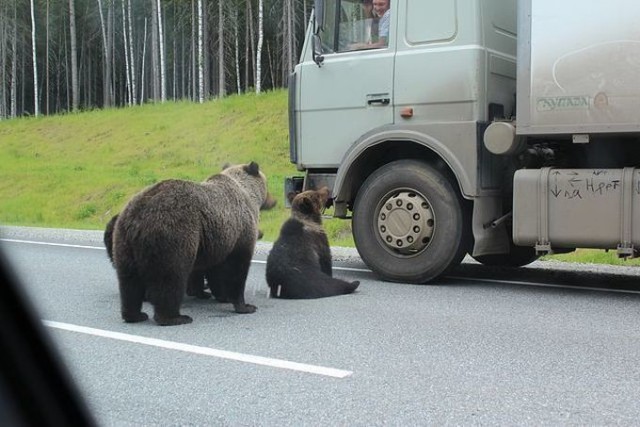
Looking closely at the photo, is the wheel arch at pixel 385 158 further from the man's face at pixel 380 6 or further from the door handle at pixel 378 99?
the man's face at pixel 380 6

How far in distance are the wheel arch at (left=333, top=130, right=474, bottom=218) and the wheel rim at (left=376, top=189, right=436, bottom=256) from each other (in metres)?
0.47

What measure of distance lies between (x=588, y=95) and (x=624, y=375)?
323cm

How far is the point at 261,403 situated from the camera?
4328 mm

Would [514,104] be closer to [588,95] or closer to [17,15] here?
[588,95]

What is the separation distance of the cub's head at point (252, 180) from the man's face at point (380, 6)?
2.46 m

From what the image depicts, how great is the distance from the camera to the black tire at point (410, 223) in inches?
320

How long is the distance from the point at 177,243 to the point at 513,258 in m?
4.99

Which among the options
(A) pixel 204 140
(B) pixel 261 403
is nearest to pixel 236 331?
(B) pixel 261 403

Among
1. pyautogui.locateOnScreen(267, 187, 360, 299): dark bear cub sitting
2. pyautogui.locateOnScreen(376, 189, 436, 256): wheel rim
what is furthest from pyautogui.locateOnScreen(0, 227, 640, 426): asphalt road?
pyautogui.locateOnScreen(376, 189, 436, 256): wheel rim

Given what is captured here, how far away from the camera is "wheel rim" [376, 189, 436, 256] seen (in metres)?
8.25

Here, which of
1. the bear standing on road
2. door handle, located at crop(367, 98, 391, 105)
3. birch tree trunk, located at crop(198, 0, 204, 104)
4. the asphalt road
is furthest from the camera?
birch tree trunk, located at crop(198, 0, 204, 104)

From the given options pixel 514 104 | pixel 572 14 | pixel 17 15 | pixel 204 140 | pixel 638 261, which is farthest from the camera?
pixel 17 15

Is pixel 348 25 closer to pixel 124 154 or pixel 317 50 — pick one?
pixel 317 50

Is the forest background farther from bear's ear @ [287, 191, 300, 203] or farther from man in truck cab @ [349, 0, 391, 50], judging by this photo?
bear's ear @ [287, 191, 300, 203]
